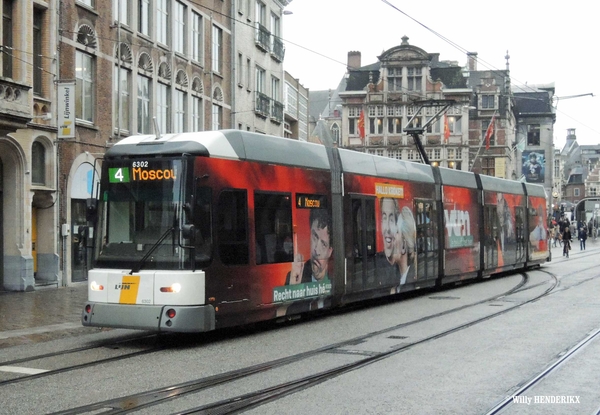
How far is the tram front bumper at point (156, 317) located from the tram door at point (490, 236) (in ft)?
49.9

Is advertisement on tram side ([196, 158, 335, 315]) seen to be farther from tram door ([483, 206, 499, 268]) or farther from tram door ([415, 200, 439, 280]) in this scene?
tram door ([483, 206, 499, 268])

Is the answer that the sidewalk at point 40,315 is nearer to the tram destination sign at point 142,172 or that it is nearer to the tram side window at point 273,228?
the tram destination sign at point 142,172

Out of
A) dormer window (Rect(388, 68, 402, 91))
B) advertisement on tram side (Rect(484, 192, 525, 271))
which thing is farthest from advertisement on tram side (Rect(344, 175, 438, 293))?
dormer window (Rect(388, 68, 402, 91))

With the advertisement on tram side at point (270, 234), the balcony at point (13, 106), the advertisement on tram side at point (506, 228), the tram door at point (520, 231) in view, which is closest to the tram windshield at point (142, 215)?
the advertisement on tram side at point (270, 234)

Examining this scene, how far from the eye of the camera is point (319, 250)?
1520 cm

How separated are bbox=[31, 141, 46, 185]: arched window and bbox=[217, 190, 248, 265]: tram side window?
11623 millimetres

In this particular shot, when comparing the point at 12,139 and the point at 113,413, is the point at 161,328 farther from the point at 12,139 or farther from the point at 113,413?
the point at 12,139

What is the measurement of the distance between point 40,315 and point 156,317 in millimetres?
5576

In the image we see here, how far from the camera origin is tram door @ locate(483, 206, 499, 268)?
84.1ft

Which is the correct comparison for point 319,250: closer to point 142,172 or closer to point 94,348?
point 142,172

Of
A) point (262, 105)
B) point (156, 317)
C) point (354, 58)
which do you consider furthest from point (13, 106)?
point (354, 58)

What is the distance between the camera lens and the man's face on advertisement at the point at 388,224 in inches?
715

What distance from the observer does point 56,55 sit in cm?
2291

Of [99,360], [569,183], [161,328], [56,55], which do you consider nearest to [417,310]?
[161,328]
